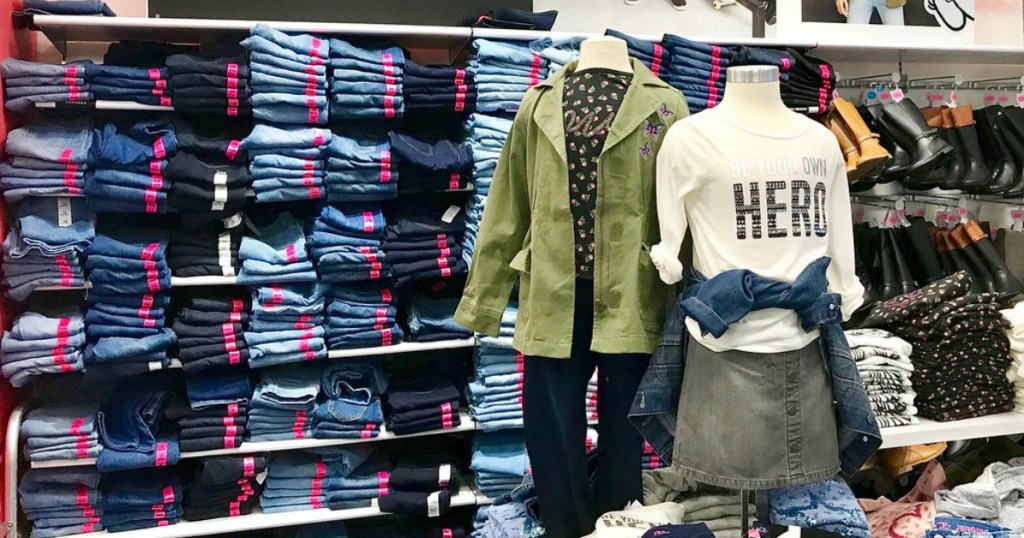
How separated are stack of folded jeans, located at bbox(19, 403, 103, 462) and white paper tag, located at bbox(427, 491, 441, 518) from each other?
40.7 inches

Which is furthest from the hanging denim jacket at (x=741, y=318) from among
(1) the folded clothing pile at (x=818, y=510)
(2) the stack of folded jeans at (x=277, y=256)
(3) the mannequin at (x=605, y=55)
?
(2) the stack of folded jeans at (x=277, y=256)

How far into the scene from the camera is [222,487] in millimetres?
2617

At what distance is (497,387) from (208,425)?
3.06 ft

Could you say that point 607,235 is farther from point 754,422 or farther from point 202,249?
point 202,249

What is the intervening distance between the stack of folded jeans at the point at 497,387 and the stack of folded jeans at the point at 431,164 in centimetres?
Answer: 54

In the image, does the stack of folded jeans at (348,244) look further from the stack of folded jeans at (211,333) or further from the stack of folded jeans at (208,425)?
the stack of folded jeans at (208,425)

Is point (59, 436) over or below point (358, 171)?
below

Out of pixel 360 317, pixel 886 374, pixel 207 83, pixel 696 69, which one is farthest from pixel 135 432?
pixel 886 374

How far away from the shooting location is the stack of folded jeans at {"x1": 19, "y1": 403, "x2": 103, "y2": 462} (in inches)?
95.1

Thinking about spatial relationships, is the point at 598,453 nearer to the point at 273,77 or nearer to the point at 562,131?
the point at 562,131

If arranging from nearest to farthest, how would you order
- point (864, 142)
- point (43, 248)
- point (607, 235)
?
point (607, 235) → point (43, 248) → point (864, 142)

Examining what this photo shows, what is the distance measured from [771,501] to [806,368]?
0.49 meters

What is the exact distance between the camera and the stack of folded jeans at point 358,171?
8.44ft

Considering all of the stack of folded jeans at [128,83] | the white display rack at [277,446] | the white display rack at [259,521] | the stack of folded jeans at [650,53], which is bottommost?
the white display rack at [259,521]
